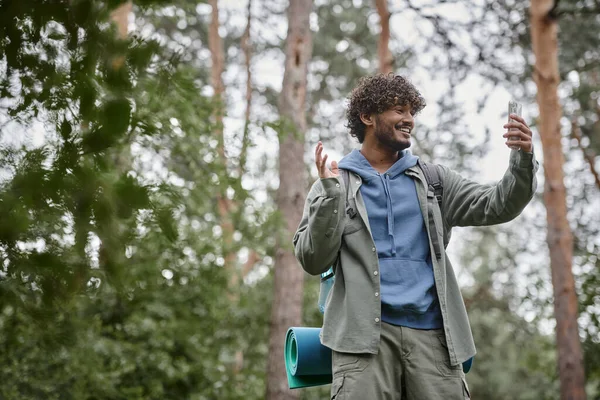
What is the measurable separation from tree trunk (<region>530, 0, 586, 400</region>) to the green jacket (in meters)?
7.35

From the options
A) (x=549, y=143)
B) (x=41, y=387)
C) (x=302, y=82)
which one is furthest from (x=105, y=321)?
(x=549, y=143)

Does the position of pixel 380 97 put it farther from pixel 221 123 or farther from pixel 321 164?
pixel 221 123

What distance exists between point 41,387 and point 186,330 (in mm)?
2423

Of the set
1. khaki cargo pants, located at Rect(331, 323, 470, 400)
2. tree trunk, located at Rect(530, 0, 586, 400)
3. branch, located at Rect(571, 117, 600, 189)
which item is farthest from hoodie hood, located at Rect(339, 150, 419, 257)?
branch, located at Rect(571, 117, 600, 189)

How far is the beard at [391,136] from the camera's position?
3.06 metres

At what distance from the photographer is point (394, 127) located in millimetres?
3076

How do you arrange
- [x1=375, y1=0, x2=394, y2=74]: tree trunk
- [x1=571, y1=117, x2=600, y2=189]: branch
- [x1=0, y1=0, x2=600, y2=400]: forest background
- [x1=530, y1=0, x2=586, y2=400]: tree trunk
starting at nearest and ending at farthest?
[x1=0, y1=0, x2=600, y2=400]: forest background < [x1=530, y1=0, x2=586, y2=400]: tree trunk < [x1=375, y1=0, x2=394, y2=74]: tree trunk < [x1=571, y1=117, x2=600, y2=189]: branch

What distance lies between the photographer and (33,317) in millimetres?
1332

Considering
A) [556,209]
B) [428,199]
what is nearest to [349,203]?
[428,199]

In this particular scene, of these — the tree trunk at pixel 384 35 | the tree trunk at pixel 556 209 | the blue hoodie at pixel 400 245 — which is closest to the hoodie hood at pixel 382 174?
the blue hoodie at pixel 400 245

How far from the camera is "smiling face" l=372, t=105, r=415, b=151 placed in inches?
120

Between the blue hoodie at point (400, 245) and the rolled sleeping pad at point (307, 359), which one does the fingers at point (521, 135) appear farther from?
the rolled sleeping pad at point (307, 359)

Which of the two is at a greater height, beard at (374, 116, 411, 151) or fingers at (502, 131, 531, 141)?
beard at (374, 116, 411, 151)

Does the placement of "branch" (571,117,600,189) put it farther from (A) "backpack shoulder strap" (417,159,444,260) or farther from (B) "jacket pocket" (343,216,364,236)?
(B) "jacket pocket" (343,216,364,236)
